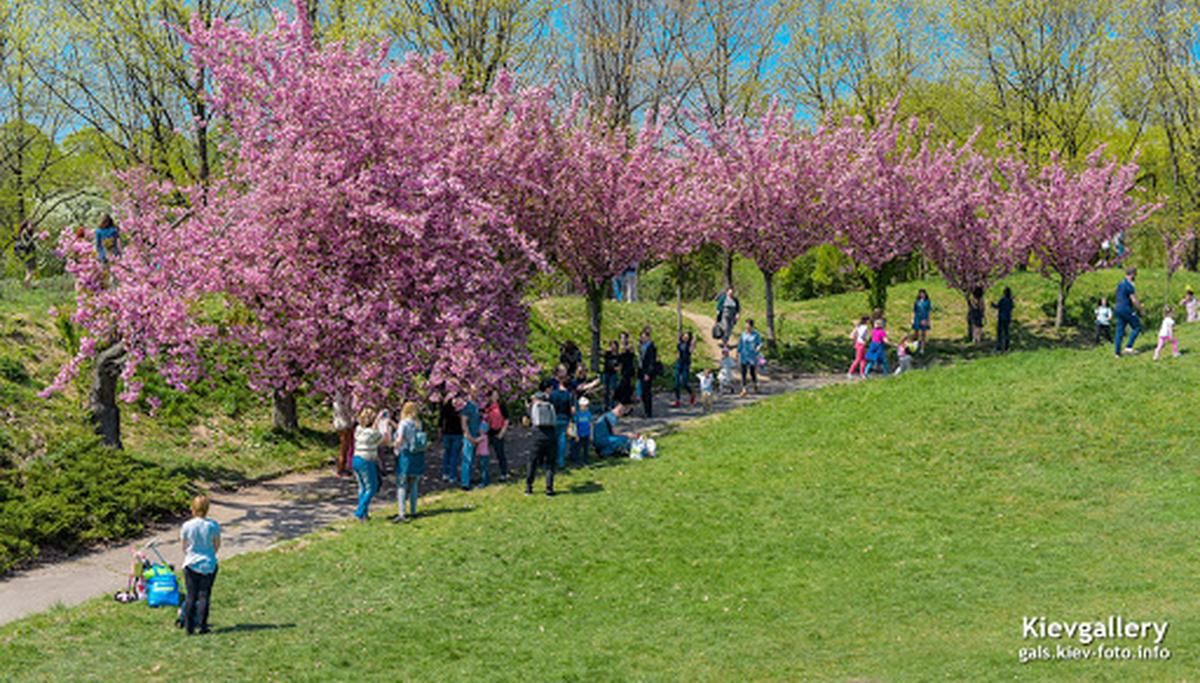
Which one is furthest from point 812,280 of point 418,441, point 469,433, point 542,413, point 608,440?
point 418,441

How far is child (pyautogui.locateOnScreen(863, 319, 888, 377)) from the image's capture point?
30.5 meters

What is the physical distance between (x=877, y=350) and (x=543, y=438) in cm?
1435

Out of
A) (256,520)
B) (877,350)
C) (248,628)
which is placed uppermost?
(877,350)

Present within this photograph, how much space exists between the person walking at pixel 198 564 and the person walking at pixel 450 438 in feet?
28.5

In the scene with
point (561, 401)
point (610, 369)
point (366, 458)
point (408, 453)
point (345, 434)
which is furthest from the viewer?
point (610, 369)

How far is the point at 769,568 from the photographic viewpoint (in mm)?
15602

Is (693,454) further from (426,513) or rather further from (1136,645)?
(1136,645)

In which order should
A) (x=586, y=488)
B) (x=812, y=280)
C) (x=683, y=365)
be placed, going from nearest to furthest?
(x=586, y=488), (x=683, y=365), (x=812, y=280)

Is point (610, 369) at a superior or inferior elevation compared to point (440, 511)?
superior

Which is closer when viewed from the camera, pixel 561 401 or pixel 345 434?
pixel 561 401

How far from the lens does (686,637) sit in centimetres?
1277

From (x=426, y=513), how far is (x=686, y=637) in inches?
304

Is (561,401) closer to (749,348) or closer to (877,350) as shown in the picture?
(749,348)

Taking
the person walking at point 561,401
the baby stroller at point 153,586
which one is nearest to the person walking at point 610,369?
the person walking at point 561,401
